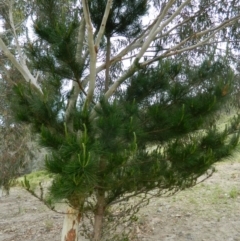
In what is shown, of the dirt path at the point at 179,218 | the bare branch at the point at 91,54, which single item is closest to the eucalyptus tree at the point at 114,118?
the bare branch at the point at 91,54

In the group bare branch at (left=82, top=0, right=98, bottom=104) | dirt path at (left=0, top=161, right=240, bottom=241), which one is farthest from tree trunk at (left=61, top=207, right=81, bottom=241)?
dirt path at (left=0, top=161, right=240, bottom=241)

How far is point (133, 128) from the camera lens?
12.8ft

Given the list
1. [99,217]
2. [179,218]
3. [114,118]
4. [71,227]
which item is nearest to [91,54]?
[114,118]

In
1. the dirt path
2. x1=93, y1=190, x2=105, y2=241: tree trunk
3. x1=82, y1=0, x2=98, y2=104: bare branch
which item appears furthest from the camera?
the dirt path

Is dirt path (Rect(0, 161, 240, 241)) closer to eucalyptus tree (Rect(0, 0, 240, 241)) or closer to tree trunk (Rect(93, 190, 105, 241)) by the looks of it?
tree trunk (Rect(93, 190, 105, 241))

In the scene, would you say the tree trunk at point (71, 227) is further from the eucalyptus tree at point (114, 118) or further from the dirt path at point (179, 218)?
the dirt path at point (179, 218)

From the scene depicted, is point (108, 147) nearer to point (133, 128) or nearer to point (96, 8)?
point (133, 128)

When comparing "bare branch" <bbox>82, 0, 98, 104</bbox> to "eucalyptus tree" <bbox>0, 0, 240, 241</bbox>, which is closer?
"eucalyptus tree" <bbox>0, 0, 240, 241</bbox>

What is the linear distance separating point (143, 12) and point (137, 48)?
2.17 ft

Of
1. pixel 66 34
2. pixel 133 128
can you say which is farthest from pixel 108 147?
pixel 66 34

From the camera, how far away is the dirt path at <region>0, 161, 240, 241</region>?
256 inches

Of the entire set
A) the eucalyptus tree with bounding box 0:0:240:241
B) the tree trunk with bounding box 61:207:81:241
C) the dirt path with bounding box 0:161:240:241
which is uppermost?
the eucalyptus tree with bounding box 0:0:240:241

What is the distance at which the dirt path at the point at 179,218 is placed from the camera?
6.50 meters

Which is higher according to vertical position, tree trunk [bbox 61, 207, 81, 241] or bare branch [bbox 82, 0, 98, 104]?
bare branch [bbox 82, 0, 98, 104]
